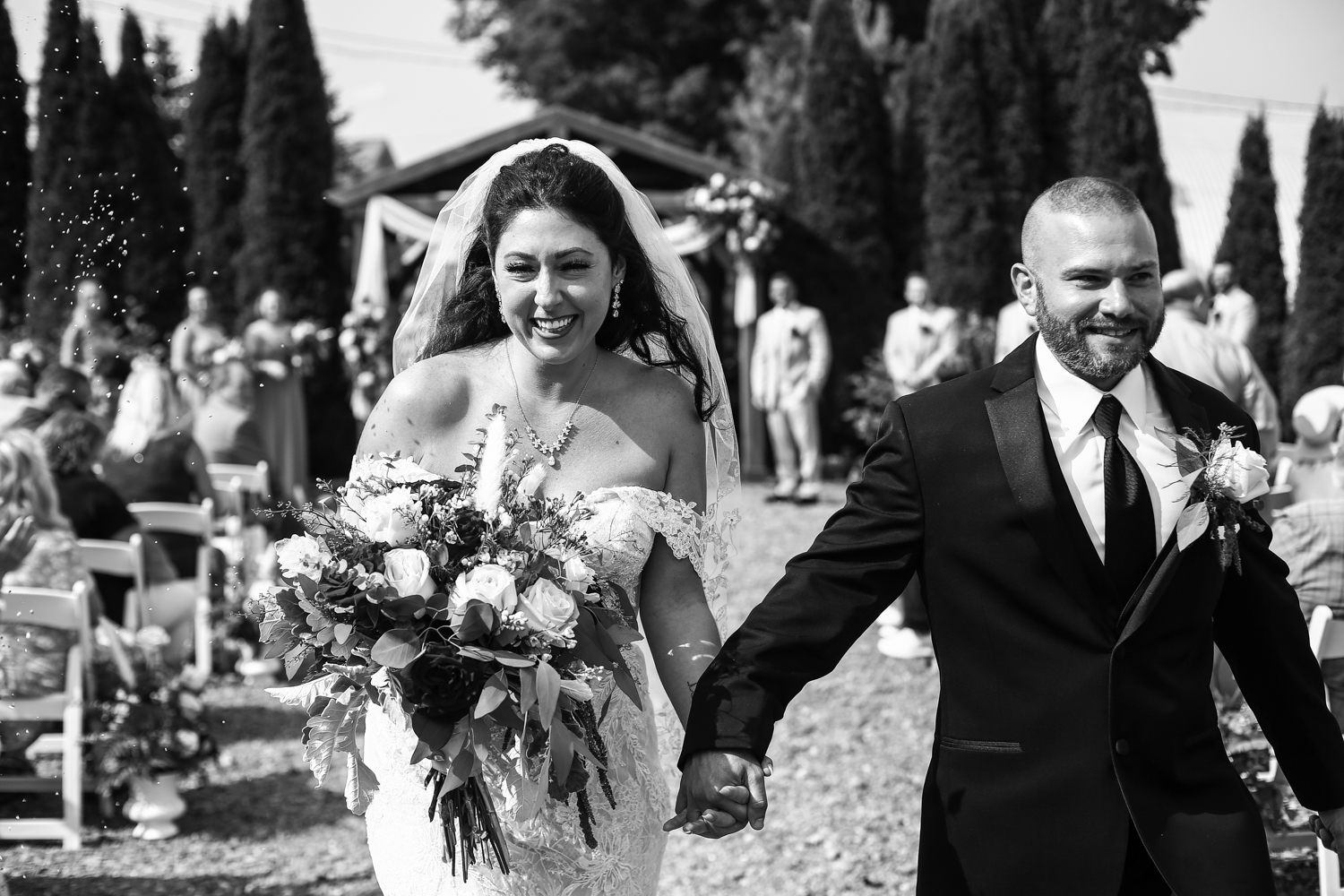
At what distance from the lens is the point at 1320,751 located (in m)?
2.74

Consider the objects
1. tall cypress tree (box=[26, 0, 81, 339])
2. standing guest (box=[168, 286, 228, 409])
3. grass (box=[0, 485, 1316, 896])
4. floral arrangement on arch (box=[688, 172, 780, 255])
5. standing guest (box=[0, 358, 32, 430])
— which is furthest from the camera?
floral arrangement on arch (box=[688, 172, 780, 255])

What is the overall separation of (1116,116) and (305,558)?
58.4 ft

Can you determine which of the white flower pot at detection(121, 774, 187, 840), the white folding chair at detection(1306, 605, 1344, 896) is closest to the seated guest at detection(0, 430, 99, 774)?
the white flower pot at detection(121, 774, 187, 840)

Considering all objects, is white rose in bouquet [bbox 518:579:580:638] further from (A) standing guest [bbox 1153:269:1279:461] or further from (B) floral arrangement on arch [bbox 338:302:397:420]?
(B) floral arrangement on arch [bbox 338:302:397:420]

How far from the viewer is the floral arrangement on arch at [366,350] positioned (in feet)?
47.0

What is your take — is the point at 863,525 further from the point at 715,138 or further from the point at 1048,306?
the point at 715,138

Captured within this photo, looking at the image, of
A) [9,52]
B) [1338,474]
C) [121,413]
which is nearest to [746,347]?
[121,413]

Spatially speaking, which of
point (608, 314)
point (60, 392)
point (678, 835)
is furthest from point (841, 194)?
point (608, 314)

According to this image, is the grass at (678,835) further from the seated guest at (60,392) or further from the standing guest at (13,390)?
the standing guest at (13,390)

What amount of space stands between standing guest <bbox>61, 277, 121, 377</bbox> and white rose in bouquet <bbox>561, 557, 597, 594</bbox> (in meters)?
7.37

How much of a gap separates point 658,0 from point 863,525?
2986cm

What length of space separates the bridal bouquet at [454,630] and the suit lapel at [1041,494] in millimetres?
867

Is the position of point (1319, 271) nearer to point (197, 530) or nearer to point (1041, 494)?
point (197, 530)

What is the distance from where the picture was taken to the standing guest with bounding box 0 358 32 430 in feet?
23.2
